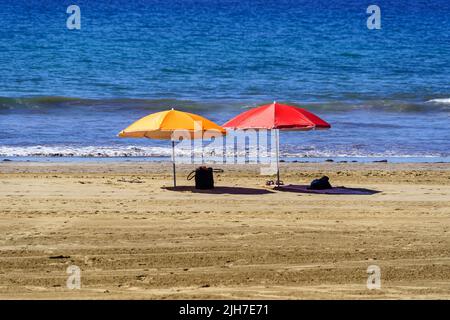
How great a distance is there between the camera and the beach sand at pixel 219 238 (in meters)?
8.75

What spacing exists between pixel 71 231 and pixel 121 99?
1928 cm

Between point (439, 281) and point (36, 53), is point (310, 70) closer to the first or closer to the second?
point (36, 53)

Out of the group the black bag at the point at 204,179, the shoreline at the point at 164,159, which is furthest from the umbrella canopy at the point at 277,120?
the shoreline at the point at 164,159

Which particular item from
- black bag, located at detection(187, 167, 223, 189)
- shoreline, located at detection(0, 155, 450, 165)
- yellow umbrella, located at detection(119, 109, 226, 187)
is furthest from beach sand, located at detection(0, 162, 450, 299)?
shoreline, located at detection(0, 155, 450, 165)

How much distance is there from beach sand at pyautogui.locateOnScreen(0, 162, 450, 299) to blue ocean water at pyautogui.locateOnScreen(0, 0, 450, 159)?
525 cm

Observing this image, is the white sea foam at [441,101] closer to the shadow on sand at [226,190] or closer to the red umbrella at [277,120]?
the red umbrella at [277,120]

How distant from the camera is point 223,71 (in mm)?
39281

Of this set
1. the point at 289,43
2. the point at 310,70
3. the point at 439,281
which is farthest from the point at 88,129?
the point at 289,43

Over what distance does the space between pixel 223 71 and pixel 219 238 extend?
28.9 meters

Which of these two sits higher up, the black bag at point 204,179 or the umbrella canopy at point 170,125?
the umbrella canopy at point 170,125

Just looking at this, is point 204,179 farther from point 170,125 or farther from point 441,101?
point 441,101

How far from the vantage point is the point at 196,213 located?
12.5 m

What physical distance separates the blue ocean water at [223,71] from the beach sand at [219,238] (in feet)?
17.2

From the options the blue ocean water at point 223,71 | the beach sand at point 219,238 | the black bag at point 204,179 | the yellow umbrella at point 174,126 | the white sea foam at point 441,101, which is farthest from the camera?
the white sea foam at point 441,101
